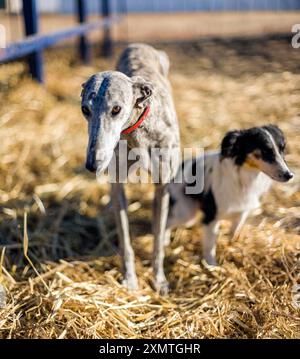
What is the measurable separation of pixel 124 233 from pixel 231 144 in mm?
962

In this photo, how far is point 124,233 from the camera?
3.26 metres

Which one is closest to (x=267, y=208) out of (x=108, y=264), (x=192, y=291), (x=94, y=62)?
(x=192, y=291)

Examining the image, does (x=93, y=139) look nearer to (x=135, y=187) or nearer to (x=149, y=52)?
(x=149, y=52)

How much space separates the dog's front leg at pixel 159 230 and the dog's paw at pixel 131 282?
151 millimetres

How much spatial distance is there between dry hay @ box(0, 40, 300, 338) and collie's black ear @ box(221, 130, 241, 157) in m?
0.83

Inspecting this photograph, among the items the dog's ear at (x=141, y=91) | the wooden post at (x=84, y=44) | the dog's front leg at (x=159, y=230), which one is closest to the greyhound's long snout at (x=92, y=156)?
the dog's ear at (x=141, y=91)

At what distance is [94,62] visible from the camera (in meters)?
9.53

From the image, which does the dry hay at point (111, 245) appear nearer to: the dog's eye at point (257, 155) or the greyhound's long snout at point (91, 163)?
the dog's eye at point (257, 155)

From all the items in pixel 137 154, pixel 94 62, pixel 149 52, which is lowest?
pixel 94 62

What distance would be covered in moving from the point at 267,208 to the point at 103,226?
4.81 feet

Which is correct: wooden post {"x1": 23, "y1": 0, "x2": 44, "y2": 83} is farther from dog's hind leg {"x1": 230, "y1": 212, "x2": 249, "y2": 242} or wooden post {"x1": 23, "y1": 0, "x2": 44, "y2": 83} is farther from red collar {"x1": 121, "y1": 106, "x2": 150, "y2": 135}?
red collar {"x1": 121, "y1": 106, "x2": 150, "y2": 135}
